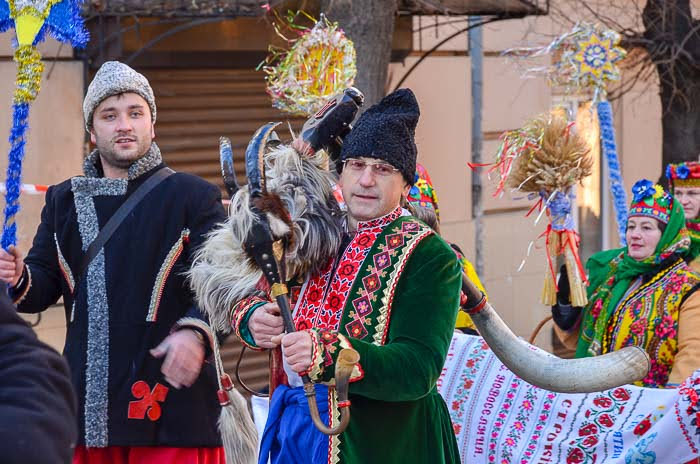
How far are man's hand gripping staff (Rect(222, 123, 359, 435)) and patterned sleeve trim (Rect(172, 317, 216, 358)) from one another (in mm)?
558

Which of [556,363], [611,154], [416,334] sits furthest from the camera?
[611,154]

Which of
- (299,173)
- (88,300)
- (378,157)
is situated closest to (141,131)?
(88,300)

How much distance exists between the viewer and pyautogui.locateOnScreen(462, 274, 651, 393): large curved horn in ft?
12.2

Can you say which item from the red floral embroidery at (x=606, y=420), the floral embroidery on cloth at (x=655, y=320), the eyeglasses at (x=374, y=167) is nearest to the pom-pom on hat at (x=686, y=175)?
the floral embroidery on cloth at (x=655, y=320)

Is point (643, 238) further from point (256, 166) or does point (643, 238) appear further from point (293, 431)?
point (256, 166)

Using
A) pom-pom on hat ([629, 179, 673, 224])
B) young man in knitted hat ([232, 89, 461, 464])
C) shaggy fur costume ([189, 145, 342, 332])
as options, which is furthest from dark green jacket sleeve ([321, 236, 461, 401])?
pom-pom on hat ([629, 179, 673, 224])

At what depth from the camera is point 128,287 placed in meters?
3.94

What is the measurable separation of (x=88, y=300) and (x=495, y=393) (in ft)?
5.84

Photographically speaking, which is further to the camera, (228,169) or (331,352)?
(228,169)

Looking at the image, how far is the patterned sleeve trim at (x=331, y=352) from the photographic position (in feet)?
9.94

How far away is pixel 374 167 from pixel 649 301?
237 centimetres

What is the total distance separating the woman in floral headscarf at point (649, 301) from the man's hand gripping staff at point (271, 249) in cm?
221

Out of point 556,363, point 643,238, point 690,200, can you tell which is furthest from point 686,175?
point 556,363

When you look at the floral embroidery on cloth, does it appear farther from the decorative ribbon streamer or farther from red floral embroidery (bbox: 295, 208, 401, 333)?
red floral embroidery (bbox: 295, 208, 401, 333)
